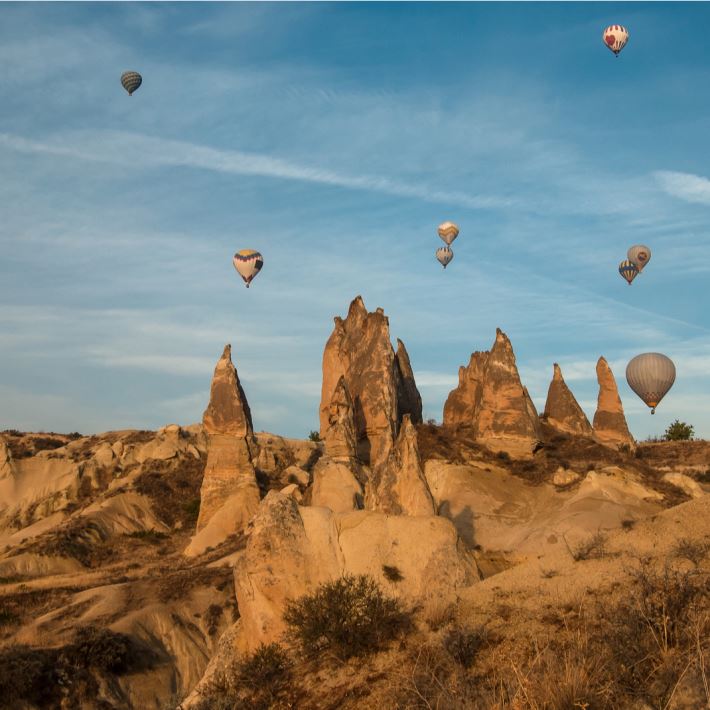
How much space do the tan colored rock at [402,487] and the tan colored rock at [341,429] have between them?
49.4 feet

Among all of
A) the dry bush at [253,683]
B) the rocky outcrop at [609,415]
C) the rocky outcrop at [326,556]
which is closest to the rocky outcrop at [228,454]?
the rocky outcrop at [609,415]

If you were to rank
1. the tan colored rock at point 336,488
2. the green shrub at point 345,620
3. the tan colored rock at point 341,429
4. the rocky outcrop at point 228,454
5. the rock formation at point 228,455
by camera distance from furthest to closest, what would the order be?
the rocky outcrop at point 228,454 → the rock formation at point 228,455 → the tan colored rock at point 341,429 → the tan colored rock at point 336,488 → the green shrub at point 345,620

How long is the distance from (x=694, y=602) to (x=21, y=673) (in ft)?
58.5

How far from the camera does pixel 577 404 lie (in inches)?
2036

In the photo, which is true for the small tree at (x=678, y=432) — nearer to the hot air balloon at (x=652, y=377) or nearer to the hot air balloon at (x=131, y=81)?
the hot air balloon at (x=652, y=377)

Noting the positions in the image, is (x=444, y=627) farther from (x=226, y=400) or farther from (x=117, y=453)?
(x=117, y=453)

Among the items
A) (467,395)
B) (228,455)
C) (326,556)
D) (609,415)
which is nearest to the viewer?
(326,556)

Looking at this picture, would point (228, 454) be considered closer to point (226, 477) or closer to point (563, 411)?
point (226, 477)

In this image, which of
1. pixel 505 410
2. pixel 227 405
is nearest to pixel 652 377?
pixel 505 410

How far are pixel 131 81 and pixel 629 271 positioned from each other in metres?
44.2

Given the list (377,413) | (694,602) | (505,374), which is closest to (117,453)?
(377,413)

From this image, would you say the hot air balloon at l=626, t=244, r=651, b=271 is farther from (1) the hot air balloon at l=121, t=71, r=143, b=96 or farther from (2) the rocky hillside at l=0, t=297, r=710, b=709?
(1) the hot air balloon at l=121, t=71, r=143, b=96

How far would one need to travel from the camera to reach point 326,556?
51.9 feet

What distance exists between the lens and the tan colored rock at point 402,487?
25.2 m
